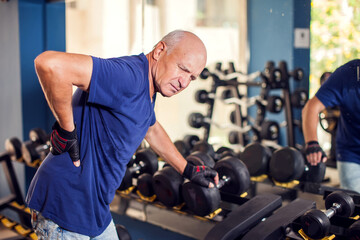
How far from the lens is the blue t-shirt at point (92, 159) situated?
1257mm

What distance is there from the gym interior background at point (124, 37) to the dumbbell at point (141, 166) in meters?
1.08

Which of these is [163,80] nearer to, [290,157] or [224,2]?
[290,157]

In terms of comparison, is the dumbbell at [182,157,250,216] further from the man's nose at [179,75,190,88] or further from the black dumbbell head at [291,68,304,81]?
the black dumbbell head at [291,68,304,81]

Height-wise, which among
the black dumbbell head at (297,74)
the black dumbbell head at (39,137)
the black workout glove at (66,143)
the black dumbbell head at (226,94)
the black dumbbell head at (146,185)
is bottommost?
the black dumbbell head at (146,185)

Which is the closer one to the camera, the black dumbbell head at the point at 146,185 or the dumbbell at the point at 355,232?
the dumbbell at the point at 355,232

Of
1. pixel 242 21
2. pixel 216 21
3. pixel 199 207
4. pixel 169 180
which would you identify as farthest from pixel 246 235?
pixel 216 21

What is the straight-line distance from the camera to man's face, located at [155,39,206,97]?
4.25 feet

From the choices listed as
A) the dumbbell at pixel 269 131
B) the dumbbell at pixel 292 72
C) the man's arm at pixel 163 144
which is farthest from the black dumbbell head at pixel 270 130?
the man's arm at pixel 163 144

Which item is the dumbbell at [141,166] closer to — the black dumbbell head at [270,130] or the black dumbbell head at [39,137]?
the black dumbbell head at [39,137]

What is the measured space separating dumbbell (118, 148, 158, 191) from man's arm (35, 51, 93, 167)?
1.32 metres

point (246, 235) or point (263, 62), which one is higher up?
point (263, 62)

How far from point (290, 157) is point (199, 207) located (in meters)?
0.71

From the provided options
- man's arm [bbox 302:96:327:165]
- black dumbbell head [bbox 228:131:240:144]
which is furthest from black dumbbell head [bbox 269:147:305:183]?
black dumbbell head [bbox 228:131:240:144]

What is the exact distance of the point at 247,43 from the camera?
5.21m
